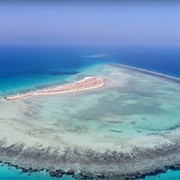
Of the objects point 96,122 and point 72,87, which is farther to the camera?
point 72,87

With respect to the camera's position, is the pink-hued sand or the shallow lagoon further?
the pink-hued sand

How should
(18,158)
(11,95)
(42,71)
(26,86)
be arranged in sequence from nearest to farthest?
1. (18,158)
2. (11,95)
3. (26,86)
4. (42,71)

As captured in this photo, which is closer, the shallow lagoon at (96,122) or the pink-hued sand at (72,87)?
the shallow lagoon at (96,122)

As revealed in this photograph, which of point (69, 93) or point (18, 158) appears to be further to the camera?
point (69, 93)

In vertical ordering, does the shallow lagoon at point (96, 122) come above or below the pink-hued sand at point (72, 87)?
below

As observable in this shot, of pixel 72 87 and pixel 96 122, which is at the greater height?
pixel 72 87

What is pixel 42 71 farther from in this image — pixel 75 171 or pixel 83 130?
pixel 75 171

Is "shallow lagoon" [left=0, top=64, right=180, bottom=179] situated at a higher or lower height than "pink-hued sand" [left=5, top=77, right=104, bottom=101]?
lower

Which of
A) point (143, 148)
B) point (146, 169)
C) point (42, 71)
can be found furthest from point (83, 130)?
point (42, 71)
